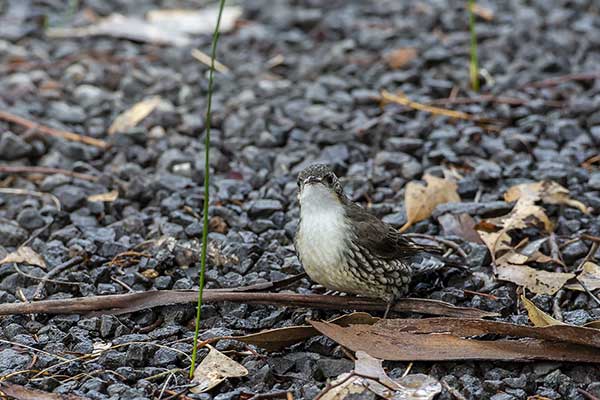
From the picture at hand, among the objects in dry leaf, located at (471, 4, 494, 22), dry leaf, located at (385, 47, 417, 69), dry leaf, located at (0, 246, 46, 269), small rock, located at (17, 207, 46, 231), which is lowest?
dry leaf, located at (0, 246, 46, 269)

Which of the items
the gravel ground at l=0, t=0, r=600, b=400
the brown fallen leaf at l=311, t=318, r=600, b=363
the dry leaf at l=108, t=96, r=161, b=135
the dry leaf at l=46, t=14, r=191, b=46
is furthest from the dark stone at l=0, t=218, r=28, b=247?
the dry leaf at l=46, t=14, r=191, b=46

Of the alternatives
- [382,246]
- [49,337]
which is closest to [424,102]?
[382,246]

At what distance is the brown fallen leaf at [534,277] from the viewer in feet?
16.1

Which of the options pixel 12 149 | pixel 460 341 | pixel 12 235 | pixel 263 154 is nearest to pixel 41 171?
pixel 12 149

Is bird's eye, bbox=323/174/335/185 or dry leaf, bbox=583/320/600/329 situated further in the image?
bird's eye, bbox=323/174/335/185

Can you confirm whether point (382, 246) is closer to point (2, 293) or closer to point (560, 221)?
point (560, 221)

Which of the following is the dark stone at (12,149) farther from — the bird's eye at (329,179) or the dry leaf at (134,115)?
the bird's eye at (329,179)

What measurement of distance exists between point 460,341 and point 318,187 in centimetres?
107

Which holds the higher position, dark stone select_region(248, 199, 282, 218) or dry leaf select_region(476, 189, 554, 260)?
dry leaf select_region(476, 189, 554, 260)

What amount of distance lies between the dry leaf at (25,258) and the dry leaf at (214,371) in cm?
135

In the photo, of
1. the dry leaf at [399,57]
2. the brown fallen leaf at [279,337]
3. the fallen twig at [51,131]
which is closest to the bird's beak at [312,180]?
the brown fallen leaf at [279,337]

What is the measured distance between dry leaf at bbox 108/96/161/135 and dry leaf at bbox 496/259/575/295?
3.12 m

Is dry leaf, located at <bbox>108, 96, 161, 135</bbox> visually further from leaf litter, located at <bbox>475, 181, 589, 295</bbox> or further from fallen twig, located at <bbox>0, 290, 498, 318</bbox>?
leaf litter, located at <bbox>475, 181, 589, 295</bbox>

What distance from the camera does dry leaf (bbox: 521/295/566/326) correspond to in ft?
14.6
